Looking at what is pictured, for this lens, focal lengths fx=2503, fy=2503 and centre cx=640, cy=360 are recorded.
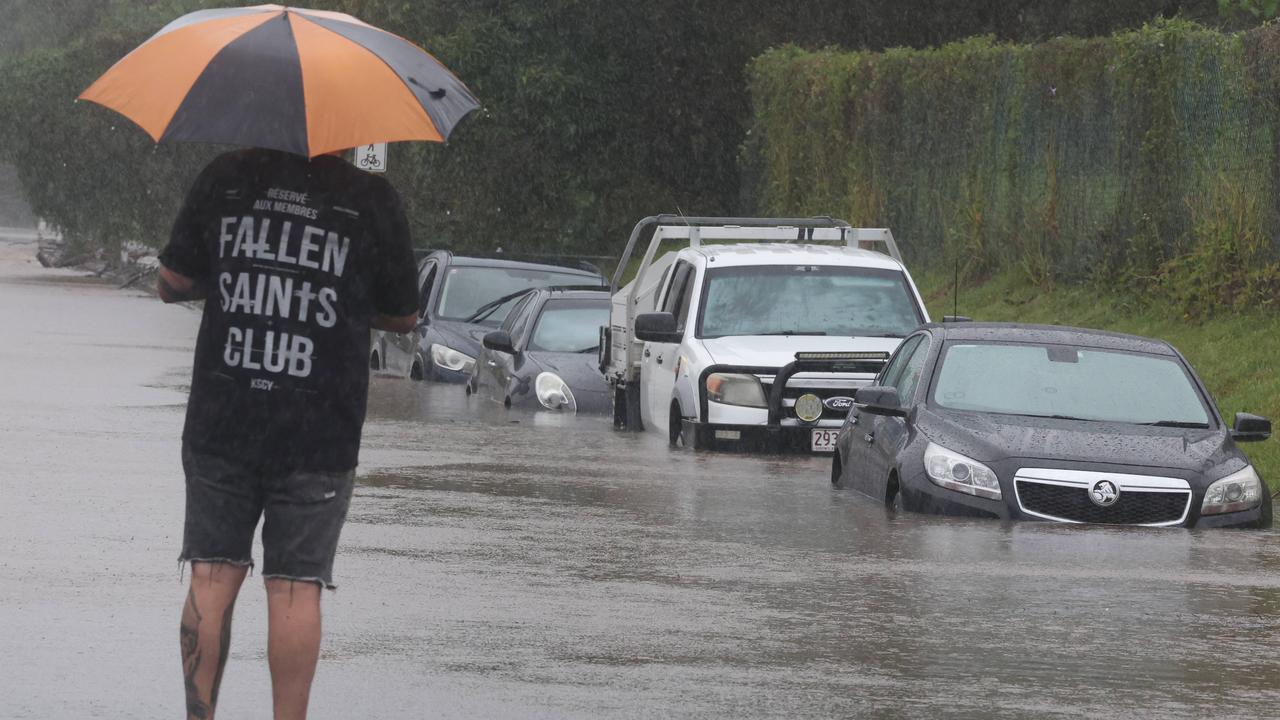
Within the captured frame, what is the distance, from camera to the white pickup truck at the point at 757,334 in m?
17.8

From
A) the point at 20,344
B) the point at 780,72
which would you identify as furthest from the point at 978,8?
the point at 20,344

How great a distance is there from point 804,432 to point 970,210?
10.1m

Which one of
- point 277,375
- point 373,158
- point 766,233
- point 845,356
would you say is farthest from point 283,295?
point 373,158

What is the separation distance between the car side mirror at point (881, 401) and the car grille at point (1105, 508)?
1.18m

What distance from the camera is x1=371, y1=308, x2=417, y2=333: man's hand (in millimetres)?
6738

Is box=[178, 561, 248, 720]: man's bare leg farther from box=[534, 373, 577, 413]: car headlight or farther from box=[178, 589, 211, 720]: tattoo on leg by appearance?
box=[534, 373, 577, 413]: car headlight

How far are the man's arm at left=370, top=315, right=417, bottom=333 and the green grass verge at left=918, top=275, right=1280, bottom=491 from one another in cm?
1052

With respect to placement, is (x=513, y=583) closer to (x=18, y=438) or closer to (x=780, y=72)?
(x=18, y=438)

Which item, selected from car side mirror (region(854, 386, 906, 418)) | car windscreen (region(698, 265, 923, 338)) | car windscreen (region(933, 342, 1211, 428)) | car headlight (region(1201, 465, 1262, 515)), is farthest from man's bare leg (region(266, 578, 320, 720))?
car windscreen (region(698, 265, 923, 338))

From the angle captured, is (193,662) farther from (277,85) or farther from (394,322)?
(277,85)

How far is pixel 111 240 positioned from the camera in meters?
61.8

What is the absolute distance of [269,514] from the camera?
261 inches

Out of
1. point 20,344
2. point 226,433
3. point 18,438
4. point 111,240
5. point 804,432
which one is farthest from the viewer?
point 111,240

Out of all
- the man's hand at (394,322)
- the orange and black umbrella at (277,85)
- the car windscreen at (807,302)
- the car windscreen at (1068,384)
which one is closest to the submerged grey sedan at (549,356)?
the car windscreen at (807,302)
